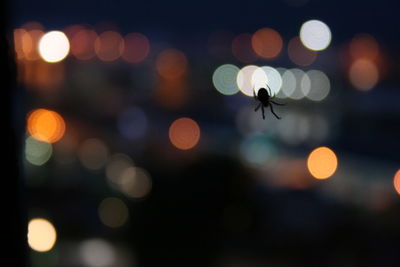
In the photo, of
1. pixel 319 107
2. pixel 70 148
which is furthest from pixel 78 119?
pixel 319 107

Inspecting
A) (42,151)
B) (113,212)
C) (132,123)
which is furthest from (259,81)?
(132,123)

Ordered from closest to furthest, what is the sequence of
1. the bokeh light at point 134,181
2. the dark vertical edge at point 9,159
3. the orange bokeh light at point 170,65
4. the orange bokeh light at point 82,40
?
the dark vertical edge at point 9,159
the orange bokeh light at point 82,40
the bokeh light at point 134,181
the orange bokeh light at point 170,65

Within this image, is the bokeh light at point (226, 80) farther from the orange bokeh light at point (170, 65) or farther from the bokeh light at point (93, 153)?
the bokeh light at point (93, 153)

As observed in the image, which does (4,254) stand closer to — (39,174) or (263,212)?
(263,212)

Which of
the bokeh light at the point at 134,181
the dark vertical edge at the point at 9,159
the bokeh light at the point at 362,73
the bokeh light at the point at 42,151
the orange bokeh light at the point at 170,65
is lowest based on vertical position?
the bokeh light at the point at 134,181

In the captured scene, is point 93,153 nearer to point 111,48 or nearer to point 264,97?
point 111,48

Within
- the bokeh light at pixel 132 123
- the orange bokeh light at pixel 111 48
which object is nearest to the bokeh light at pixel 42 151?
the bokeh light at pixel 132 123
